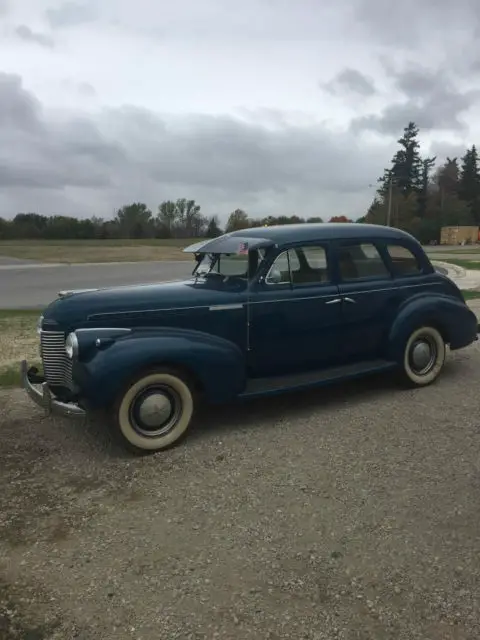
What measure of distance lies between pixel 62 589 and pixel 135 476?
4.53 ft

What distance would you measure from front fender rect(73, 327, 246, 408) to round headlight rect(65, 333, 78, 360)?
83 mm

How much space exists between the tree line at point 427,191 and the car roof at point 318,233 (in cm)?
8300

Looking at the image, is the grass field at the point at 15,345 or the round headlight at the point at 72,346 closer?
the round headlight at the point at 72,346

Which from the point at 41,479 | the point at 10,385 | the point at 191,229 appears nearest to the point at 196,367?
the point at 41,479

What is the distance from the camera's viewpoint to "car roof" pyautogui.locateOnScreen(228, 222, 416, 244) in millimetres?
5676

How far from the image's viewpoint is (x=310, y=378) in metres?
5.57

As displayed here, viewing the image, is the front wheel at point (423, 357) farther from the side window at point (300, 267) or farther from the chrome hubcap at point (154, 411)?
the chrome hubcap at point (154, 411)

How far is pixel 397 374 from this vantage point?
6.20 meters

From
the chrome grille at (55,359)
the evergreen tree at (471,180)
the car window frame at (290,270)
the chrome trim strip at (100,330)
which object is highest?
the evergreen tree at (471,180)

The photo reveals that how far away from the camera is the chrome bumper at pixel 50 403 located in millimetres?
4574

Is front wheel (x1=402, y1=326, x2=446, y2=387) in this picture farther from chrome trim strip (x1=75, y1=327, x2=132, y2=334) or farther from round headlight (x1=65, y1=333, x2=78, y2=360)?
round headlight (x1=65, y1=333, x2=78, y2=360)

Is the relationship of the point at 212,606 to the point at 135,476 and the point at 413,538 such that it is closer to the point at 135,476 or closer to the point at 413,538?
the point at 413,538

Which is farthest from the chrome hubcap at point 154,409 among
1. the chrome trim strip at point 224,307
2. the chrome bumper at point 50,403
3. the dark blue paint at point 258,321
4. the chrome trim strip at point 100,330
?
the chrome trim strip at point 224,307

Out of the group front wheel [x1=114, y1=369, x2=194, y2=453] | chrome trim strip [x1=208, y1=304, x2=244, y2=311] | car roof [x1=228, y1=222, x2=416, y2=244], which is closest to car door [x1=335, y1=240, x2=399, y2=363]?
car roof [x1=228, y1=222, x2=416, y2=244]
